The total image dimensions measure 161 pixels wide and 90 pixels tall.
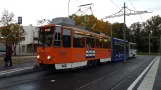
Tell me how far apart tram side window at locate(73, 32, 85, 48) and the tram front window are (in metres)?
1.99

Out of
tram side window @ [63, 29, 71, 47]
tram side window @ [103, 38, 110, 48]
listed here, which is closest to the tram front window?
tram side window @ [63, 29, 71, 47]

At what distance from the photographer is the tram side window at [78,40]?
55.6 feet

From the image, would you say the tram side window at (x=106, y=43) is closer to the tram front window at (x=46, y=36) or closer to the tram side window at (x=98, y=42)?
the tram side window at (x=98, y=42)

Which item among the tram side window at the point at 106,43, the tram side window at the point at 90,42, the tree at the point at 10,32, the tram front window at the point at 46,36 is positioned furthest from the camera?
the tree at the point at 10,32

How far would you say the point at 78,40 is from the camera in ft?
57.5

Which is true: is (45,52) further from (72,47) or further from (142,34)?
(142,34)

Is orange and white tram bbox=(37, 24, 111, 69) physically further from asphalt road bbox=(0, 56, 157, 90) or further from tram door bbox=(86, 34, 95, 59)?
asphalt road bbox=(0, 56, 157, 90)

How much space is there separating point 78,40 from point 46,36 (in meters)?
2.76

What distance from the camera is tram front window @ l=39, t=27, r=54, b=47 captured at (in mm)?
15422

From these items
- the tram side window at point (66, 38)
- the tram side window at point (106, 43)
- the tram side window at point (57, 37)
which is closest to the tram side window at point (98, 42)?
the tram side window at point (106, 43)

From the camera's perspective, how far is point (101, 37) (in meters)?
23.5

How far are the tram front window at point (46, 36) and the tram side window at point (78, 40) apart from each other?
1.99 meters

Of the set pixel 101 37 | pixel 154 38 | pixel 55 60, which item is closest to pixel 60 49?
pixel 55 60

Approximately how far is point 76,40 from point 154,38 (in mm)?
93007
